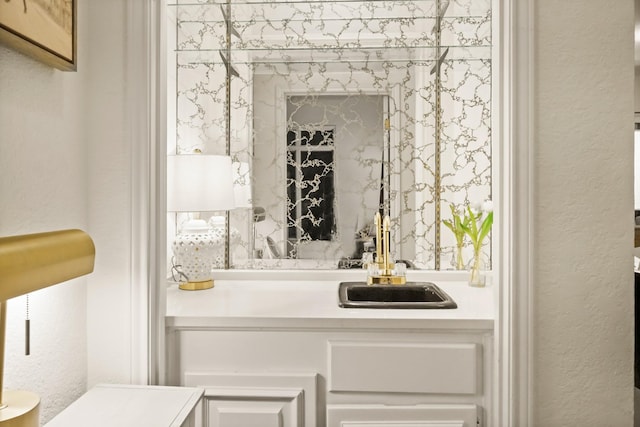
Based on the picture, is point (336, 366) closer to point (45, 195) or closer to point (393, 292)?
point (393, 292)

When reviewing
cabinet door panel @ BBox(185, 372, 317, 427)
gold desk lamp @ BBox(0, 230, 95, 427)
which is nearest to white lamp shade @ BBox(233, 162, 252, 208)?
cabinet door panel @ BBox(185, 372, 317, 427)

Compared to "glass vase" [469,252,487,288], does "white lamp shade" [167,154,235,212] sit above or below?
above

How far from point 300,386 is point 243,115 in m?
1.31

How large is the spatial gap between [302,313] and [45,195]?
0.83 meters

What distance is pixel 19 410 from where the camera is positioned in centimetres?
86

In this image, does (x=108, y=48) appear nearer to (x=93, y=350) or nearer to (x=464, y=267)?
(x=93, y=350)

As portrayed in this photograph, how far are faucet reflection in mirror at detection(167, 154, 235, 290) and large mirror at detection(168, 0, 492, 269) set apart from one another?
0.80ft

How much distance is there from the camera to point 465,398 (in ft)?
Result: 4.73

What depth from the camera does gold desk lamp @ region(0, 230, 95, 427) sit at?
0.82 metres

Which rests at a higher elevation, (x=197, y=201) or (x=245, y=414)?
(x=197, y=201)

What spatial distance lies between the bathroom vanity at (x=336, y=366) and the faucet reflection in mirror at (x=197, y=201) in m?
0.47

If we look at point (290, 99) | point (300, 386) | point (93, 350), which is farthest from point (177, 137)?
point (300, 386)

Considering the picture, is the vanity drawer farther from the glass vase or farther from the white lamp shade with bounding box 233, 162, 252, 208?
the white lamp shade with bounding box 233, 162, 252, 208

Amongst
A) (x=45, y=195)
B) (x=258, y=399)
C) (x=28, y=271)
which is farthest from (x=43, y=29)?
(x=258, y=399)
